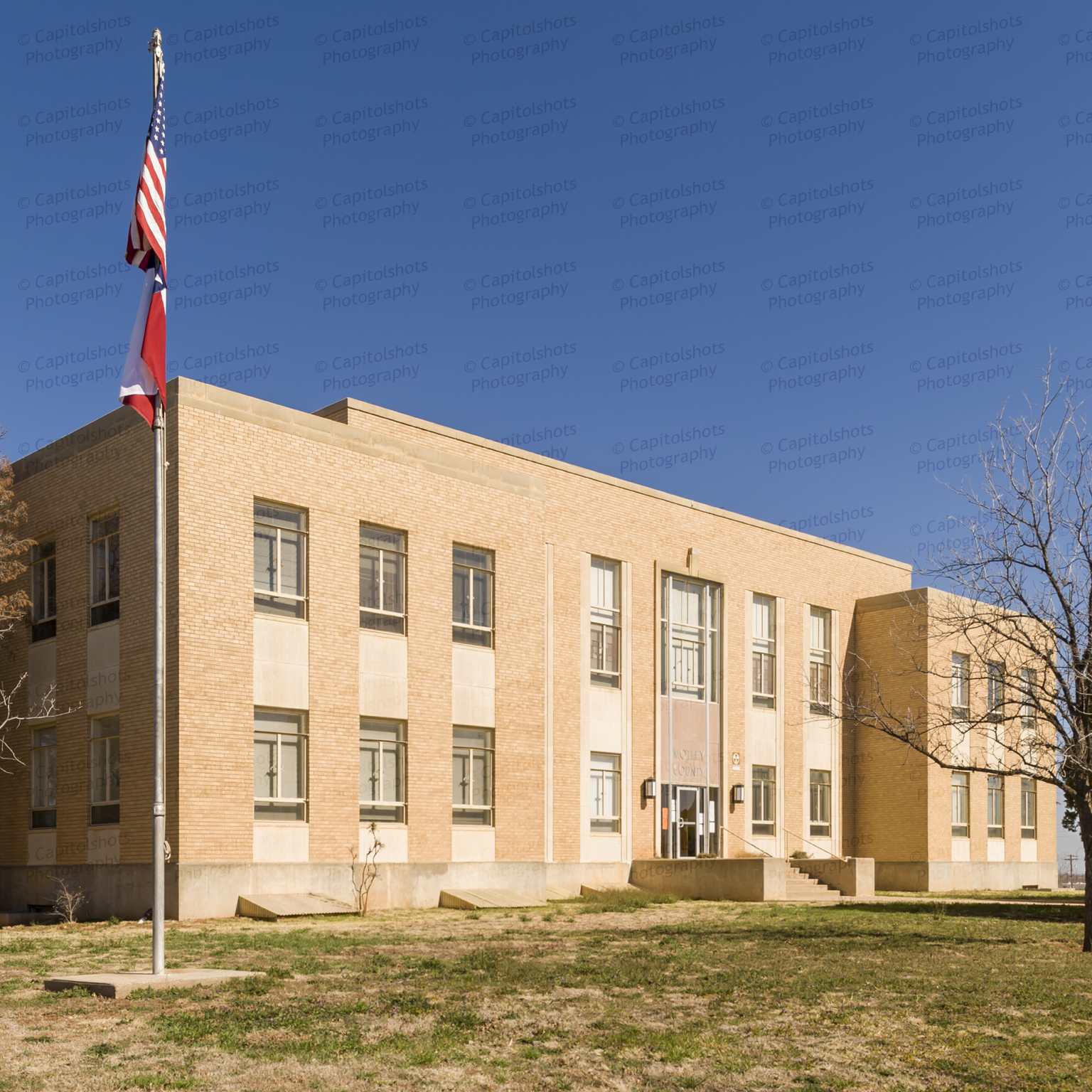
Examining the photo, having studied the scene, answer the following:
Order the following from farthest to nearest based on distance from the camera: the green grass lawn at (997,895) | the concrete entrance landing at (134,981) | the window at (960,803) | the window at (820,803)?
the window at (960,803), the window at (820,803), the green grass lawn at (997,895), the concrete entrance landing at (134,981)

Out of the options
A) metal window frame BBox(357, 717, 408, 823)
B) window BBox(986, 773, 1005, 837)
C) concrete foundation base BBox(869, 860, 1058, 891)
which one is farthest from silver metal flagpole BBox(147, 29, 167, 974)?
window BBox(986, 773, 1005, 837)

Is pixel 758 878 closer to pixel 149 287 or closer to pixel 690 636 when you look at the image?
pixel 690 636

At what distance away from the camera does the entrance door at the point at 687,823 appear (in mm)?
33500

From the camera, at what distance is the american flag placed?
1340cm

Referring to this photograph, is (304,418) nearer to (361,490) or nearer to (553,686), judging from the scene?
(361,490)

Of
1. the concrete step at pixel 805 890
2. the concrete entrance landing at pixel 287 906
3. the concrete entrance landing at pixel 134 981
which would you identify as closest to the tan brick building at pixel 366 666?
the concrete entrance landing at pixel 287 906

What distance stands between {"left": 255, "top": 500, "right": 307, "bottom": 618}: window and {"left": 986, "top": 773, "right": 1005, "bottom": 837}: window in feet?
81.3

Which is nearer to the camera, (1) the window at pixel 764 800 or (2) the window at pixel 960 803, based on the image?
(1) the window at pixel 764 800

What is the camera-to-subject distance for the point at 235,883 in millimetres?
22328

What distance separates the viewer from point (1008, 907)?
27.4 meters

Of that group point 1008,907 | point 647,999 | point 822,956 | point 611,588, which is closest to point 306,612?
point 611,588

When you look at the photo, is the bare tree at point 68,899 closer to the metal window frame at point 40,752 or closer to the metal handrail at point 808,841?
the metal window frame at point 40,752

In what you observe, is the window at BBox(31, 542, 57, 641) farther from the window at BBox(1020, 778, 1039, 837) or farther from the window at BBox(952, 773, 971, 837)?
the window at BBox(1020, 778, 1039, 837)

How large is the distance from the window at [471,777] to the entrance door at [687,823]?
756 cm
